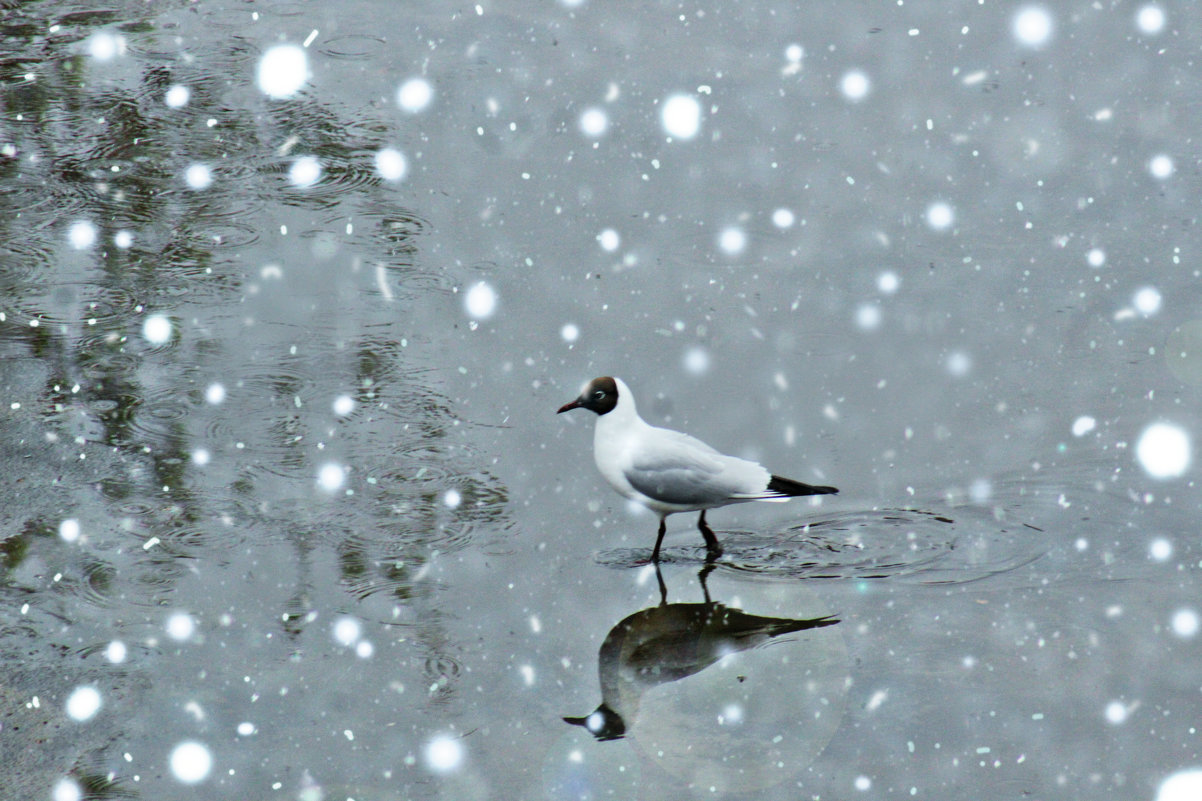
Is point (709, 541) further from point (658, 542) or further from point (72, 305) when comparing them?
point (72, 305)

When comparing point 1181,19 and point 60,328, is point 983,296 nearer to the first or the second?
point 1181,19

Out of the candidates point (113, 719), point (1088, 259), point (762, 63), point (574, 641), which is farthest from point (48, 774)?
point (762, 63)

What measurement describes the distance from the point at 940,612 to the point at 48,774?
10.4 ft

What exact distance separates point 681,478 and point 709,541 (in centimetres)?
39

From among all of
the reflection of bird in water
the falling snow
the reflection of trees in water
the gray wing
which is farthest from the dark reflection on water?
the falling snow

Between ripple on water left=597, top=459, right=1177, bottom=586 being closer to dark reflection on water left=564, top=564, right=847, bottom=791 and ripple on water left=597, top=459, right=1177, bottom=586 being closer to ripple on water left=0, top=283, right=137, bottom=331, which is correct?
dark reflection on water left=564, top=564, right=847, bottom=791

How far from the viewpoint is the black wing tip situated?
534 cm

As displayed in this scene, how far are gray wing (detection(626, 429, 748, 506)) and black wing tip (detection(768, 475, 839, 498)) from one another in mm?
124

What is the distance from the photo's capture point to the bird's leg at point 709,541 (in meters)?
5.52

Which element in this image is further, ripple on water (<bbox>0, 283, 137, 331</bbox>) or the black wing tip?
ripple on water (<bbox>0, 283, 137, 331</bbox>)

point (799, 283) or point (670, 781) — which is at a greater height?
point (799, 283)

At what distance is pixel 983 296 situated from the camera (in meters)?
7.24

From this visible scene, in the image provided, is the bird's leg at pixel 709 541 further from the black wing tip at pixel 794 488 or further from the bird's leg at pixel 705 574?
the black wing tip at pixel 794 488

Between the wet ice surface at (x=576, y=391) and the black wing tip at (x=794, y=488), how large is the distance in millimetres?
263
